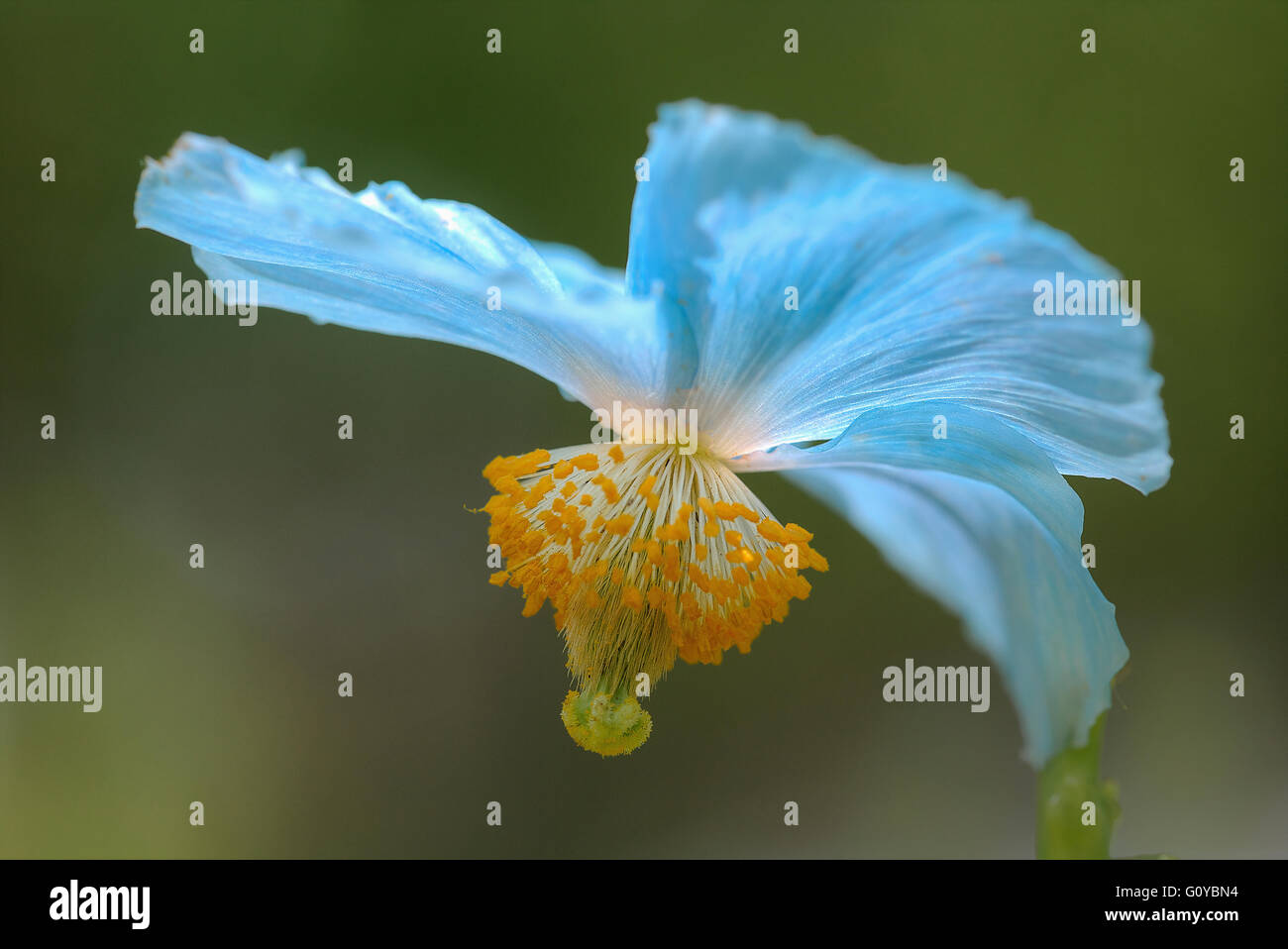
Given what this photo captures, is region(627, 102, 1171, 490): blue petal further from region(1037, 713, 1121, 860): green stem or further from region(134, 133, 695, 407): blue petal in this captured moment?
region(1037, 713, 1121, 860): green stem

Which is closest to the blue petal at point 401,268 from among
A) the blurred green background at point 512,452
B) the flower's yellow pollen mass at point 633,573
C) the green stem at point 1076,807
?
the flower's yellow pollen mass at point 633,573

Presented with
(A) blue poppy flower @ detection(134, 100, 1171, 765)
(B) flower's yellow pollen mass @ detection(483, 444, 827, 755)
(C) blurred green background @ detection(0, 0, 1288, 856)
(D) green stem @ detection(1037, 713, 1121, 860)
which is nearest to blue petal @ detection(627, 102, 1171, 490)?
(A) blue poppy flower @ detection(134, 100, 1171, 765)

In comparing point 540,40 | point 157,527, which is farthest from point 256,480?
point 540,40

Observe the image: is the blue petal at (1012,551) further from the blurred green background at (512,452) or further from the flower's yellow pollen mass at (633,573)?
the blurred green background at (512,452)

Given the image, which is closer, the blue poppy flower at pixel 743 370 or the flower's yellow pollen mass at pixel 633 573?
the blue poppy flower at pixel 743 370

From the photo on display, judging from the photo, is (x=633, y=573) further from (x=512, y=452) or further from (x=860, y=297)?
(x=512, y=452)
